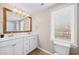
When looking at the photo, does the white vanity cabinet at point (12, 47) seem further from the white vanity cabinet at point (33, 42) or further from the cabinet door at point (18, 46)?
the white vanity cabinet at point (33, 42)

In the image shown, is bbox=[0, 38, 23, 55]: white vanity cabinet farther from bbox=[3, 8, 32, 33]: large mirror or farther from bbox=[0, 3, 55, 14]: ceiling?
bbox=[0, 3, 55, 14]: ceiling

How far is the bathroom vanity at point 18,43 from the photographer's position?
118cm

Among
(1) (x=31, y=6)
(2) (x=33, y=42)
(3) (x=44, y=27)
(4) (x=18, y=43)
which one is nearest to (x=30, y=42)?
(2) (x=33, y=42)

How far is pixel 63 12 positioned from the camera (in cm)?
124

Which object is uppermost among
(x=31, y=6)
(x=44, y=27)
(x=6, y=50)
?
(x=31, y=6)

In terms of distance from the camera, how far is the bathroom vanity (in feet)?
3.87

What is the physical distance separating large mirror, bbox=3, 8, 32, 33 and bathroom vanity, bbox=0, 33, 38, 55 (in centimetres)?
8

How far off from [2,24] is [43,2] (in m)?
0.72

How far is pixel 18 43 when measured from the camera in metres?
1.26

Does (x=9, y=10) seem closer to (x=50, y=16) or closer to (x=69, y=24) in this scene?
(x=50, y=16)

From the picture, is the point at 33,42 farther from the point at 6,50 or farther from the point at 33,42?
the point at 6,50

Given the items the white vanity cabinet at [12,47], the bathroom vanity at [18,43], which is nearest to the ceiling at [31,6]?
the bathroom vanity at [18,43]

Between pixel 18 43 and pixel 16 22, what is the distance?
0.30 m
